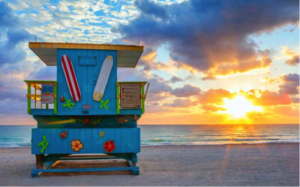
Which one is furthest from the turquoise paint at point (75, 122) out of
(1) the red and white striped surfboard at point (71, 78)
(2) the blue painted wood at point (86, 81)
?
(1) the red and white striped surfboard at point (71, 78)

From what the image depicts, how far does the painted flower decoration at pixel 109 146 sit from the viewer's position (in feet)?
34.9

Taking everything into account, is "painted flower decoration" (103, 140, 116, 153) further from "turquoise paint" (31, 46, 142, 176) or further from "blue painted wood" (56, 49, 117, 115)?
"blue painted wood" (56, 49, 117, 115)

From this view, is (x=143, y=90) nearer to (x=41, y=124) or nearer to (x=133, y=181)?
(x=133, y=181)

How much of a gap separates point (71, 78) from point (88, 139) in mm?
2274

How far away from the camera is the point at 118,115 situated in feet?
36.4

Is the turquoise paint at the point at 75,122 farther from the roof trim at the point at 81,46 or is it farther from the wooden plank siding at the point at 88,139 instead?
the roof trim at the point at 81,46

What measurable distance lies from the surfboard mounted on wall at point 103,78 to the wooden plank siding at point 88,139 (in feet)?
4.14

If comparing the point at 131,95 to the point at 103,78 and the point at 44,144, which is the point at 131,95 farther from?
the point at 44,144

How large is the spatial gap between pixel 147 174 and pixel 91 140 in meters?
2.48

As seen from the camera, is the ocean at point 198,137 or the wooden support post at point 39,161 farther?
the ocean at point 198,137

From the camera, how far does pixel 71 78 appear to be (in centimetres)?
1066

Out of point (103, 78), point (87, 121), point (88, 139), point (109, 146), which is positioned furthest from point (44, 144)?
point (103, 78)

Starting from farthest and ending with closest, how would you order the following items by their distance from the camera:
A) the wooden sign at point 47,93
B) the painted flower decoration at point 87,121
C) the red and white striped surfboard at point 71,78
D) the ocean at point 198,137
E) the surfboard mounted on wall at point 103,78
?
the ocean at point 198,137
the painted flower decoration at point 87,121
the surfboard mounted on wall at point 103,78
the red and white striped surfboard at point 71,78
the wooden sign at point 47,93

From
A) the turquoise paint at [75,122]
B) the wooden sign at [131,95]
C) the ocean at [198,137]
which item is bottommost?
the ocean at [198,137]
